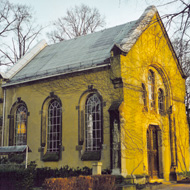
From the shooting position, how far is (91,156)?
16375 millimetres

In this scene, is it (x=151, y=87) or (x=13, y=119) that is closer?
(x=151, y=87)

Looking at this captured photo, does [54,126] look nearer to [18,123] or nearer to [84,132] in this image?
[84,132]

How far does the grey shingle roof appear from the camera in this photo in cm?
1784

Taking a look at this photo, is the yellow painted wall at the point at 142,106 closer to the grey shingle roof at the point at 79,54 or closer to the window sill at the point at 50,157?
the grey shingle roof at the point at 79,54

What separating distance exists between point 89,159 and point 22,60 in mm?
10713

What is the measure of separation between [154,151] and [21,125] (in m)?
8.76

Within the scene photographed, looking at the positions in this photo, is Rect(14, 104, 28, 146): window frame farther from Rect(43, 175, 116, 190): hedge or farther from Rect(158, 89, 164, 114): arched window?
Rect(43, 175, 116, 190): hedge

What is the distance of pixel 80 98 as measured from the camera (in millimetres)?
17656

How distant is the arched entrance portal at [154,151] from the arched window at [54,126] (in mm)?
5277

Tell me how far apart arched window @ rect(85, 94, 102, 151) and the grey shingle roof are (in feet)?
6.60

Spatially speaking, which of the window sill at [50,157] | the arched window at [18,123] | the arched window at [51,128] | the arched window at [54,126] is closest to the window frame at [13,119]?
the arched window at [18,123]

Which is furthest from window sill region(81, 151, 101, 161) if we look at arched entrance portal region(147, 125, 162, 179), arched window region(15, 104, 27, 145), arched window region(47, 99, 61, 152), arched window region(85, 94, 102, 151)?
arched window region(15, 104, 27, 145)

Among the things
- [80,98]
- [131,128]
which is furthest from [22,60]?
[131,128]

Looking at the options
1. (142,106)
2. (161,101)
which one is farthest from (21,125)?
(161,101)
